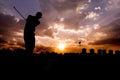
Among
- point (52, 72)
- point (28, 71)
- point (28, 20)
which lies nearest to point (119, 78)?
point (52, 72)

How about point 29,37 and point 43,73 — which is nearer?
point 43,73

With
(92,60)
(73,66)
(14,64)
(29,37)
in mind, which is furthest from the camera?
(92,60)

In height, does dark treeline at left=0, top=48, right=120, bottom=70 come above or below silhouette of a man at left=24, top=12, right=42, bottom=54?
below

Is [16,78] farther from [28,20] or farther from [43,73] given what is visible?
[28,20]

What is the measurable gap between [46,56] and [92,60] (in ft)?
8.76

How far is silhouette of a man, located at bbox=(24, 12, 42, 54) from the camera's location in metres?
10.4

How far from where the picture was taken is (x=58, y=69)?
9047 mm

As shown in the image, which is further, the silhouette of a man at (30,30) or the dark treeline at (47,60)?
the silhouette of a man at (30,30)

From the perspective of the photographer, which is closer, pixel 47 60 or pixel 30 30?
pixel 47 60

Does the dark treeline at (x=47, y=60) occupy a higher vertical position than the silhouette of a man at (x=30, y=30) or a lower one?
lower

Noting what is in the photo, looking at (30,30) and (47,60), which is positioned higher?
(30,30)

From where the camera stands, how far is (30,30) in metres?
10.6

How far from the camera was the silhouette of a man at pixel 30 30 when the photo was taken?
10.4 meters

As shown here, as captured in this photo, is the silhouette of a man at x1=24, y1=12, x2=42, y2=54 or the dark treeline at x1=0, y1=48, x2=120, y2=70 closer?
the dark treeline at x1=0, y1=48, x2=120, y2=70
